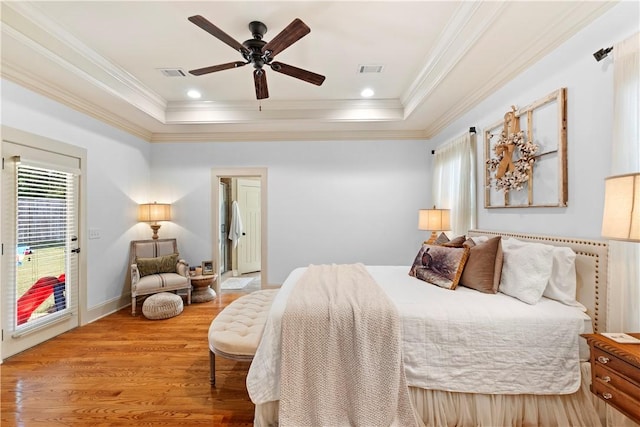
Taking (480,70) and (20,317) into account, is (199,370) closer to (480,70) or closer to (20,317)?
(20,317)

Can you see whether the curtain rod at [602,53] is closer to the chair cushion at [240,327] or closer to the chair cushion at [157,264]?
the chair cushion at [240,327]

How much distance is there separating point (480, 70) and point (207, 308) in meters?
4.30

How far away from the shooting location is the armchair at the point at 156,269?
3.77 metres

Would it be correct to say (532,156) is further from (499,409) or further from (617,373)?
(499,409)

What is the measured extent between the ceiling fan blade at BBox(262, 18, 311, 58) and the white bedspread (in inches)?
75.1

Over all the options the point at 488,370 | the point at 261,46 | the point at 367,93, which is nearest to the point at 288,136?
the point at 367,93

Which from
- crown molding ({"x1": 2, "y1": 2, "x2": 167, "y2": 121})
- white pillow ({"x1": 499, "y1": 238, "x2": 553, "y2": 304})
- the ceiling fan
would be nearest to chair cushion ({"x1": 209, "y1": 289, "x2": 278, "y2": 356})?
white pillow ({"x1": 499, "y1": 238, "x2": 553, "y2": 304})

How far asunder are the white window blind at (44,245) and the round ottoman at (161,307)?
2.49ft

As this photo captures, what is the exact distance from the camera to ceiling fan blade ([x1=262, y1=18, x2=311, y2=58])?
1942 millimetres

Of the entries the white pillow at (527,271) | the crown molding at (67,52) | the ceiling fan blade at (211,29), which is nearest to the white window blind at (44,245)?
the crown molding at (67,52)

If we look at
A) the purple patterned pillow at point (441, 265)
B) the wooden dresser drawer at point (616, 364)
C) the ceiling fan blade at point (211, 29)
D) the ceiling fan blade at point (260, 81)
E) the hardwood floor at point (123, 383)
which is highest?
the ceiling fan blade at point (211, 29)

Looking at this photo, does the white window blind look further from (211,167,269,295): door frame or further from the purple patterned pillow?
the purple patterned pillow

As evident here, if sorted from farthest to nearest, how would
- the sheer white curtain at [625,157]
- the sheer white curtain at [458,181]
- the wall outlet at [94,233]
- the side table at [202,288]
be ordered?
1. the side table at [202,288]
2. the wall outlet at [94,233]
3. the sheer white curtain at [458,181]
4. the sheer white curtain at [625,157]

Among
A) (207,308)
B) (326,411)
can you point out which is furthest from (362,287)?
(207,308)
